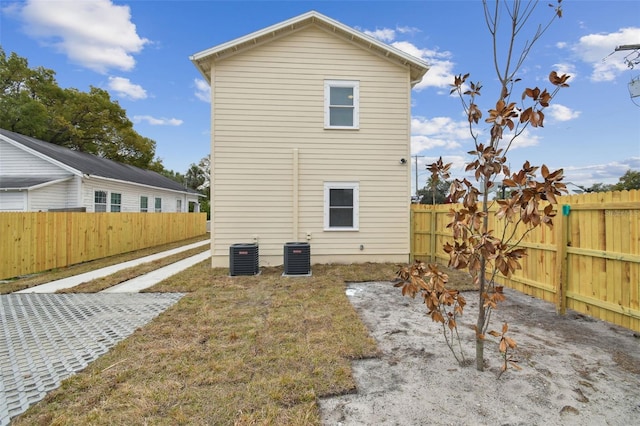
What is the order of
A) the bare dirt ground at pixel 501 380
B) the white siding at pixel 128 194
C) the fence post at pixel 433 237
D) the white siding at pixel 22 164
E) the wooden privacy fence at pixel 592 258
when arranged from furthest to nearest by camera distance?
the white siding at pixel 128 194, the white siding at pixel 22 164, the fence post at pixel 433 237, the wooden privacy fence at pixel 592 258, the bare dirt ground at pixel 501 380

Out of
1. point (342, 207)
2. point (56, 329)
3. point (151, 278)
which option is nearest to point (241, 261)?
point (151, 278)

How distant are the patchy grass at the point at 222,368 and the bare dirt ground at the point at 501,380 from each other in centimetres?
26

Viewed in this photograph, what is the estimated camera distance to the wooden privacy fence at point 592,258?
379 centimetres

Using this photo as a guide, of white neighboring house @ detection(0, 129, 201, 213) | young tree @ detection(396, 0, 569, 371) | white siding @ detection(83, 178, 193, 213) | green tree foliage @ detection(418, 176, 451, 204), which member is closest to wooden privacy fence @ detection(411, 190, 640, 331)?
green tree foliage @ detection(418, 176, 451, 204)

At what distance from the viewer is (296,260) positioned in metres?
7.29

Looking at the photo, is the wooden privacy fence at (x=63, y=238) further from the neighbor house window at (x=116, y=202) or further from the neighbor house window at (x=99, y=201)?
the neighbor house window at (x=116, y=202)

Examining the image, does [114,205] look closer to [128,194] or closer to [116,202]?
[116,202]

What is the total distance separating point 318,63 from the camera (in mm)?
8484

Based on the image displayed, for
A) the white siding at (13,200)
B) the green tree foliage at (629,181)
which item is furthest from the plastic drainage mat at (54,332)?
the green tree foliage at (629,181)

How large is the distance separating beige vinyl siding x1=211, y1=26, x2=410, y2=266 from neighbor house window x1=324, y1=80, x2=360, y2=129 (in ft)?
0.54

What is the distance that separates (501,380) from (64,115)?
1268 inches

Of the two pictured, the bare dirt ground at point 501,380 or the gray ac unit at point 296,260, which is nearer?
the bare dirt ground at point 501,380

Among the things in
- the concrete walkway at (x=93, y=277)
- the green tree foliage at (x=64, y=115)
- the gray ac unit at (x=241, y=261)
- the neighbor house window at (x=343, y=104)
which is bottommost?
the concrete walkway at (x=93, y=277)

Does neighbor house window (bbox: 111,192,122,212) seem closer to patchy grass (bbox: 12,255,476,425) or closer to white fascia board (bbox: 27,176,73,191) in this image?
white fascia board (bbox: 27,176,73,191)
